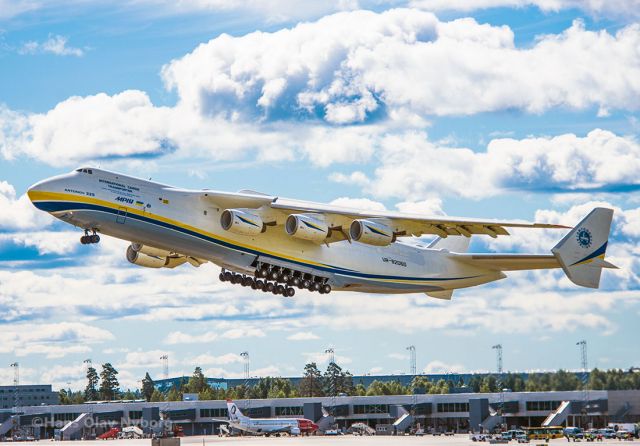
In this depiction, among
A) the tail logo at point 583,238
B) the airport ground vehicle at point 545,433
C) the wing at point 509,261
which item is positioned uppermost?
the tail logo at point 583,238

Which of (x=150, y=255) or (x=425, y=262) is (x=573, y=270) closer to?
(x=425, y=262)

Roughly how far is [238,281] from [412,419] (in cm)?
4271

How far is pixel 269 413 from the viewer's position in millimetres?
82188

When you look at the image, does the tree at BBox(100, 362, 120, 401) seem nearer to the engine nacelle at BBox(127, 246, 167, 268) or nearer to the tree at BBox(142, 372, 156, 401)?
the tree at BBox(142, 372, 156, 401)

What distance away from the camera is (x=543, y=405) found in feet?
215

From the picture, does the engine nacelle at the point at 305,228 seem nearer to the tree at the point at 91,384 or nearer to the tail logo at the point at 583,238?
the tail logo at the point at 583,238

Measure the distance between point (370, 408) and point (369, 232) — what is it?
4690 centimetres

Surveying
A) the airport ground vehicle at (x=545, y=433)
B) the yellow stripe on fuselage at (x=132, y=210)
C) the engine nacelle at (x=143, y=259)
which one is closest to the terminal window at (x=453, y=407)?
the airport ground vehicle at (x=545, y=433)

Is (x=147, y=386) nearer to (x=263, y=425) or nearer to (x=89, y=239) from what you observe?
(x=263, y=425)

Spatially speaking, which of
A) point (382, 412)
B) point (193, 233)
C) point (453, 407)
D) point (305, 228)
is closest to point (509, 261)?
point (305, 228)

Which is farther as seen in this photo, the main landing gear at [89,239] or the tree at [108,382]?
the tree at [108,382]

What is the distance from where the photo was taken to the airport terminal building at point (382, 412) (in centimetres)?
6234

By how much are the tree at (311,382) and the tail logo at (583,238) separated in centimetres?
7997

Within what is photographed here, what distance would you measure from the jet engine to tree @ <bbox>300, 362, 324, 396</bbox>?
77563 millimetres
